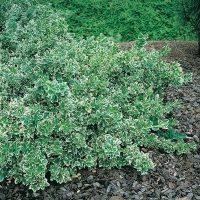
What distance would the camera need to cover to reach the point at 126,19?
→ 813cm

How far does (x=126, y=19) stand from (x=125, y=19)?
0.08ft

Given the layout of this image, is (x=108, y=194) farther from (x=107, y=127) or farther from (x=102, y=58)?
(x=102, y=58)

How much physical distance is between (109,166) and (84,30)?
483cm

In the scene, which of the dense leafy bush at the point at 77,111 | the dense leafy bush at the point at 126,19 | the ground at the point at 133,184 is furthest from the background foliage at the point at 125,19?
the ground at the point at 133,184

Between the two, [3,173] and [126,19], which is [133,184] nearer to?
[3,173]

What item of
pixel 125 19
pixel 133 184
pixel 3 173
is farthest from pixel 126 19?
pixel 3 173

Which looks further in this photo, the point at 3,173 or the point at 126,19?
the point at 126,19

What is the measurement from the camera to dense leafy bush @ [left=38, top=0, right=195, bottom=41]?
7629 millimetres

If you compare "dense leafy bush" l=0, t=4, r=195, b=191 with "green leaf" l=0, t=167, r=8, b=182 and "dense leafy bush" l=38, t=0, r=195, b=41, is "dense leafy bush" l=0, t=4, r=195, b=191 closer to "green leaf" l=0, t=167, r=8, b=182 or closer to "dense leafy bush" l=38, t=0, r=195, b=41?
"green leaf" l=0, t=167, r=8, b=182

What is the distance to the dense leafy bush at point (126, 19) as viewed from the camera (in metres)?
7.63

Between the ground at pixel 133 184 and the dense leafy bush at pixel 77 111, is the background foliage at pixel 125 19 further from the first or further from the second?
the ground at pixel 133 184

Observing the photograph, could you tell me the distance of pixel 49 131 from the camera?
2.96 m

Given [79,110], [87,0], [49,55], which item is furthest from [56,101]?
[87,0]

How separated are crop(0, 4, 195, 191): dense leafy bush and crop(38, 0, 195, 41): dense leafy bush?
360cm
